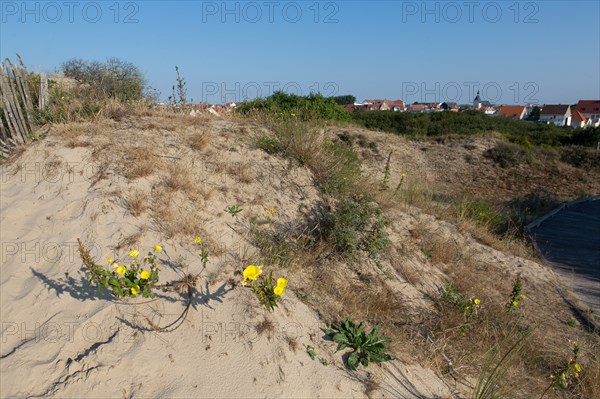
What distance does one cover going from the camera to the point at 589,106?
68.2 metres

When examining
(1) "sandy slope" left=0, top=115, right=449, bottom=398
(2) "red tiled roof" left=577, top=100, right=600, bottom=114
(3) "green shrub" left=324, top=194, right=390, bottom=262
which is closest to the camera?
(1) "sandy slope" left=0, top=115, right=449, bottom=398

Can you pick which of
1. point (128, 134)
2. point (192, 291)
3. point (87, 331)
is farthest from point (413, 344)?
point (128, 134)

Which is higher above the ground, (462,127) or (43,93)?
(43,93)

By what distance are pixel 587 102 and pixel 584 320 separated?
84139 mm

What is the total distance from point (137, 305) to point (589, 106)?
8646 centimetres

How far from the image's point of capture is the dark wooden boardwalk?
536 centimetres

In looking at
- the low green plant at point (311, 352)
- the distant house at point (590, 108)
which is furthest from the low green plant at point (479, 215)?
the distant house at point (590, 108)

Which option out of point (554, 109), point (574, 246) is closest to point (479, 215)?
point (574, 246)

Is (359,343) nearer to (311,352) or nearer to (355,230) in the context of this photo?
(311,352)

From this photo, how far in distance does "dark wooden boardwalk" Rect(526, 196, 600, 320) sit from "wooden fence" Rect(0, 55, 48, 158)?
726cm

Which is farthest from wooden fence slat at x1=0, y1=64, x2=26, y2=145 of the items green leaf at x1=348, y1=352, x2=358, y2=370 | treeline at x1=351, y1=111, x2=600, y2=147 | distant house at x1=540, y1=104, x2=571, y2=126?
distant house at x1=540, y1=104, x2=571, y2=126

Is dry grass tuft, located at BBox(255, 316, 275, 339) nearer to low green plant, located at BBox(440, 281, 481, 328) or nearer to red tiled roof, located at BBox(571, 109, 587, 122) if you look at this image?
low green plant, located at BBox(440, 281, 481, 328)

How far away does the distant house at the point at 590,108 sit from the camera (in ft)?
218

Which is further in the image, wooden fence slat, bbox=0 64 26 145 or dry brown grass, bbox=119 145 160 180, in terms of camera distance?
wooden fence slat, bbox=0 64 26 145
